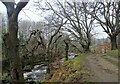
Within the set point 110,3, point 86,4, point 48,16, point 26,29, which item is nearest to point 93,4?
point 86,4

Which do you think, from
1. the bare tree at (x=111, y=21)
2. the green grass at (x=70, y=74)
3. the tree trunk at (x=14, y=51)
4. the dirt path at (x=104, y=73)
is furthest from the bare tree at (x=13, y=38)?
the bare tree at (x=111, y=21)

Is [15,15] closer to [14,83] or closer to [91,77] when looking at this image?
[14,83]

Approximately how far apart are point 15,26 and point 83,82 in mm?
4132

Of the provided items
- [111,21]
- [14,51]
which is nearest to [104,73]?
[14,51]

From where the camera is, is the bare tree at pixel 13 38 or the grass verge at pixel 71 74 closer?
the grass verge at pixel 71 74

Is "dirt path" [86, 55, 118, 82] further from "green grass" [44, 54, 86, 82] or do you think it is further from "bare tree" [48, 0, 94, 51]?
"bare tree" [48, 0, 94, 51]

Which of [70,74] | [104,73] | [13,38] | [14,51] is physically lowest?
[70,74]

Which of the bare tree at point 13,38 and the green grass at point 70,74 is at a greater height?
the bare tree at point 13,38

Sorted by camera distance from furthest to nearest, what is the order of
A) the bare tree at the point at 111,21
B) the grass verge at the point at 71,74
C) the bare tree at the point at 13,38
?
the bare tree at the point at 111,21, the bare tree at the point at 13,38, the grass verge at the point at 71,74

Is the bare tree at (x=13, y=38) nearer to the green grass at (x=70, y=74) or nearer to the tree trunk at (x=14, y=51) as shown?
the tree trunk at (x=14, y=51)

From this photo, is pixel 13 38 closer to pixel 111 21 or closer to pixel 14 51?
pixel 14 51

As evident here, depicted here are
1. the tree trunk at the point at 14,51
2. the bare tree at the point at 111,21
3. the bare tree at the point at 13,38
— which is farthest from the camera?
the bare tree at the point at 111,21

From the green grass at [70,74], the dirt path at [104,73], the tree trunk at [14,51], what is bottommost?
the green grass at [70,74]

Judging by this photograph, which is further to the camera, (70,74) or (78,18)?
(78,18)
